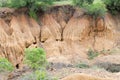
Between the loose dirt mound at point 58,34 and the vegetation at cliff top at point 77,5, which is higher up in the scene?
the vegetation at cliff top at point 77,5

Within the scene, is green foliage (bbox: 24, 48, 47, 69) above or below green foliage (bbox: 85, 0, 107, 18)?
below

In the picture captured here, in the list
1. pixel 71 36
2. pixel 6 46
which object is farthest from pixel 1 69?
pixel 71 36

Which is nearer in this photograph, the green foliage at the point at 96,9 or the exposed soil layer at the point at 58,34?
the exposed soil layer at the point at 58,34

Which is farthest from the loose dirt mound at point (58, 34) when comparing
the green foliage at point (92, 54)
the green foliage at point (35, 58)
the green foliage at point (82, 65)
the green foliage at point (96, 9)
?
the green foliage at point (35, 58)

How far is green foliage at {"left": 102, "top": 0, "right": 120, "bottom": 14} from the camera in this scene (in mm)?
29219

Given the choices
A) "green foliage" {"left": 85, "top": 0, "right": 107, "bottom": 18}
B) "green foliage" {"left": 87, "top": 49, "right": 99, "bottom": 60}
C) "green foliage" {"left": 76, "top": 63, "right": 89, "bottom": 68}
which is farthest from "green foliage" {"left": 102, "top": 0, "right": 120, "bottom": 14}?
"green foliage" {"left": 76, "top": 63, "right": 89, "bottom": 68}

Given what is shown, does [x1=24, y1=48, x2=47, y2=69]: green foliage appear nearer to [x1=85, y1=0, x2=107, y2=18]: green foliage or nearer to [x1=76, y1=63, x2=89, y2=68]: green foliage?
[x1=76, y1=63, x2=89, y2=68]: green foliage

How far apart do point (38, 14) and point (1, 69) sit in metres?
10.5

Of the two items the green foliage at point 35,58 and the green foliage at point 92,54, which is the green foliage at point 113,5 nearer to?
the green foliage at point 92,54

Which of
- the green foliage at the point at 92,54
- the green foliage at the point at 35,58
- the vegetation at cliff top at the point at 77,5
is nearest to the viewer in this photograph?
the green foliage at the point at 35,58

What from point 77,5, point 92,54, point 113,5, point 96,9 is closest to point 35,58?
point 92,54

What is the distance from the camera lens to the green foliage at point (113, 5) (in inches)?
1150

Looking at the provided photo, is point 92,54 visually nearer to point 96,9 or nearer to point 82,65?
point 82,65

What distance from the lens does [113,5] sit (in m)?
29.5
